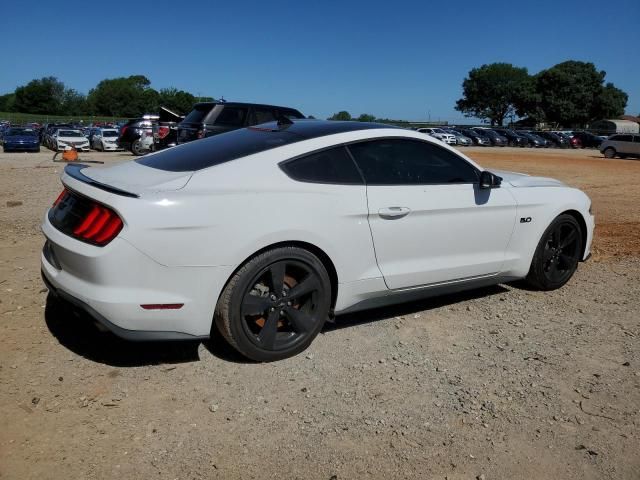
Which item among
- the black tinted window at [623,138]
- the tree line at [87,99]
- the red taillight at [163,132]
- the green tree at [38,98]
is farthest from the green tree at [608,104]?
the green tree at [38,98]

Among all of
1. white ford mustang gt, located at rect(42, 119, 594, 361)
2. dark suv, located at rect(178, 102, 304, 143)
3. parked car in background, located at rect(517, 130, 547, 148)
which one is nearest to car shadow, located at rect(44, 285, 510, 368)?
white ford mustang gt, located at rect(42, 119, 594, 361)

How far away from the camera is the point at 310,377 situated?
3.48 metres

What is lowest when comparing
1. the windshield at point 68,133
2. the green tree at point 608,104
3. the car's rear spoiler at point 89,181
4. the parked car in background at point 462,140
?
the car's rear spoiler at point 89,181

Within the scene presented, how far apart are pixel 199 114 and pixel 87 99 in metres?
144

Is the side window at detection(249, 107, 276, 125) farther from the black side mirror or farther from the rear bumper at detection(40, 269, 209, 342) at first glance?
the rear bumper at detection(40, 269, 209, 342)

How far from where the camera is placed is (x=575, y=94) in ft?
305

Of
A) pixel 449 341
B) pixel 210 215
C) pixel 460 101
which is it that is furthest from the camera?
pixel 460 101

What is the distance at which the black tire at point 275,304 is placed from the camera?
339cm

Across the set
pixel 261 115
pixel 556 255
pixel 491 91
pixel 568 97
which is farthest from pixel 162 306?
pixel 491 91

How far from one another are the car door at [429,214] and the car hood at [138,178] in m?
1.26

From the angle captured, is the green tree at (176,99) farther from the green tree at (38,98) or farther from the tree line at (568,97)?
the tree line at (568,97)

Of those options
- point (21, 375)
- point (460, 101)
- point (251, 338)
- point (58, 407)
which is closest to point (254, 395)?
point (251, 338)

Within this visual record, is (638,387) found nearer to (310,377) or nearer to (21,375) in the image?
(310,377)

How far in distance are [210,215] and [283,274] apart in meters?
0.60
